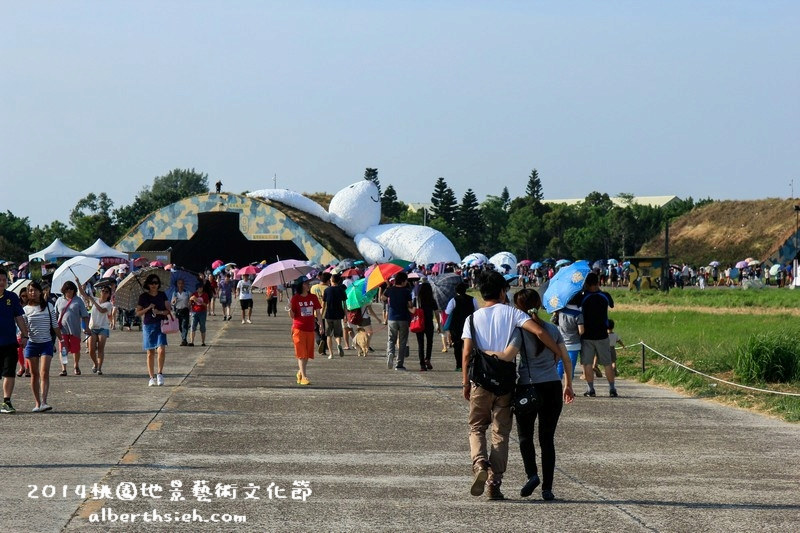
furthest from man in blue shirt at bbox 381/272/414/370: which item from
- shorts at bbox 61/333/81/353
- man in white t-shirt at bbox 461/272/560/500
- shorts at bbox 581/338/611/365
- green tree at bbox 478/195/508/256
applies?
green tree at bbox 478/195/508/256

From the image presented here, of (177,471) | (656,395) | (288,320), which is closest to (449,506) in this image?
(177,471)

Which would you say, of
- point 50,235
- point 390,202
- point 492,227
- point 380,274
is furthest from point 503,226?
point 380,274

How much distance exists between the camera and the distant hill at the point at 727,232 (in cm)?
11206

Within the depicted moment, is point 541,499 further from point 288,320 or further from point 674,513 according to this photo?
point 288,320

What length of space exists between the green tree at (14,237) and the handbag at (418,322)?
81.8 meters

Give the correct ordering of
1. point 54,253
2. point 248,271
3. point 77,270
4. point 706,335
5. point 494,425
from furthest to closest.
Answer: point 54,253, point 248,271, point 77,270, point 706,335, point 494,425

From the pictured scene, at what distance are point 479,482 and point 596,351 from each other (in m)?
8.20

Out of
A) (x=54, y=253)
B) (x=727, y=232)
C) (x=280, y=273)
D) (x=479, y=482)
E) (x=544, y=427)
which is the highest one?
(x=727, y=232)

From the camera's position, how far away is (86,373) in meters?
20.2

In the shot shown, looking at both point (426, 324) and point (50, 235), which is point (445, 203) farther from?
point (426, 324)

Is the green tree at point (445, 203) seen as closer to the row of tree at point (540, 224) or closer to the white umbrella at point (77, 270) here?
the row of tree at point (540, 224)

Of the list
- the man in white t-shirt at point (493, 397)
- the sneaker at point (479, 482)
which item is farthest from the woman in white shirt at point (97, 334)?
the sneaker at point (479, 482)

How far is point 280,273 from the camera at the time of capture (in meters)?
38.0

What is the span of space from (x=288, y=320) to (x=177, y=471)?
29671 millimetres
